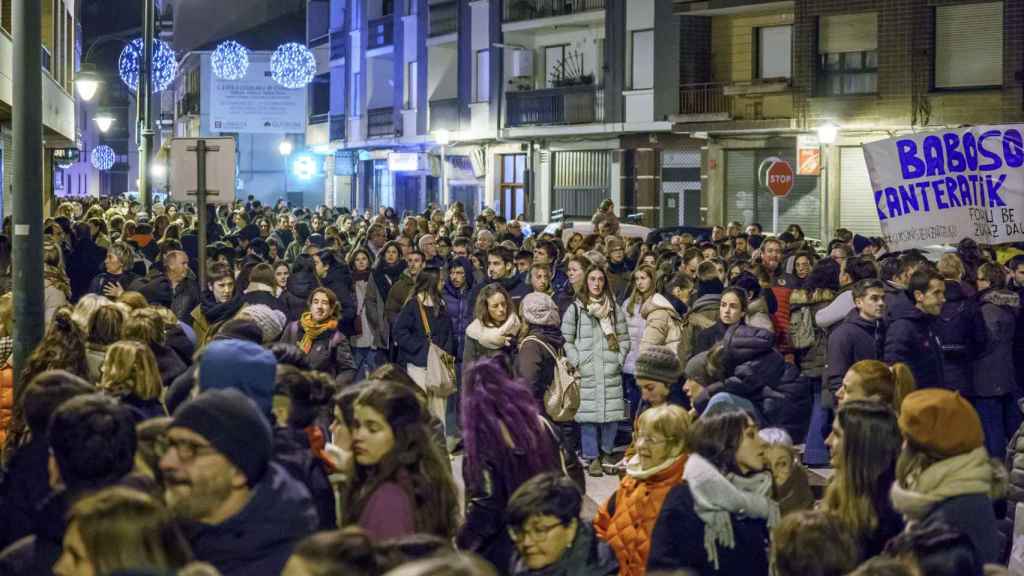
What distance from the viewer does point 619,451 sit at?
43.6 ft

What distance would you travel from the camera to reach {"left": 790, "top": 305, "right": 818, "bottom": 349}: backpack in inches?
536

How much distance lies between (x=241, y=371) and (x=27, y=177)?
559 cm

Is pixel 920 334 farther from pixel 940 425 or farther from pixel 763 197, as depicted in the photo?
pixel 763 197

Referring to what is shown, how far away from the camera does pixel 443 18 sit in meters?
45.1

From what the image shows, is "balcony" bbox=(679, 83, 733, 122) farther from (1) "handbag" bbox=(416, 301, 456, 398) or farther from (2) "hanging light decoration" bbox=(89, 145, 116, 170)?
(2) "hanging light decoration" bbox=(89, 145, 116, 170)

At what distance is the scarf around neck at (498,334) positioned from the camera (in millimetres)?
12125

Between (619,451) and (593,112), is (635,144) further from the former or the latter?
(619,451)

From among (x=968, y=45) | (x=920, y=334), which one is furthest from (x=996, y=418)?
(x=968, y=45)

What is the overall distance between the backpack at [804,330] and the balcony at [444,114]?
31260 mm

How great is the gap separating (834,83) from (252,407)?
29056 mm

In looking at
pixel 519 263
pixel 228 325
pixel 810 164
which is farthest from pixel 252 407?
pixel 810 164

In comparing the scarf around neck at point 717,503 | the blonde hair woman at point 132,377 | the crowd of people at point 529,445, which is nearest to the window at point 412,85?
the crowd of people at point 529,445

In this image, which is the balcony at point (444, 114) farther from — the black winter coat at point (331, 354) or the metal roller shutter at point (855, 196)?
the black winter coat at point (331, 354)

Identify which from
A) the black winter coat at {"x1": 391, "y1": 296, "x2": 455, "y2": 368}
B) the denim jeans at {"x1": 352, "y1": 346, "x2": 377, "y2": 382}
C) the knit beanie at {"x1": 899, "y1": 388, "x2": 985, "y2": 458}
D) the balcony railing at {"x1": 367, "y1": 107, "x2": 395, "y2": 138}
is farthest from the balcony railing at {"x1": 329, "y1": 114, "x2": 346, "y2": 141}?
the knit beanie at {"x1": 899, "y1": 388, "x2": 985, "y2": 458}
